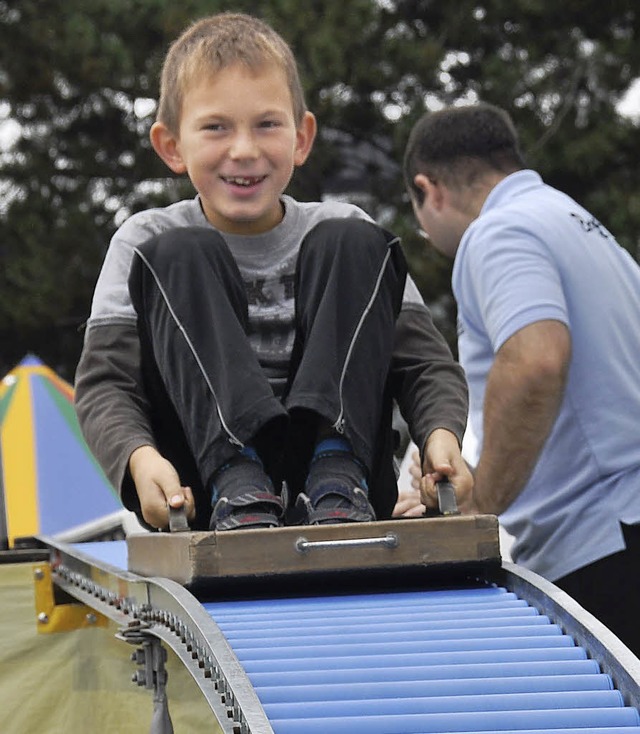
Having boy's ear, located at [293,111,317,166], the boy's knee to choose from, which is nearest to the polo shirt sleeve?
boy's ear, located at [293,111,317,166]

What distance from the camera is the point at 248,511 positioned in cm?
231

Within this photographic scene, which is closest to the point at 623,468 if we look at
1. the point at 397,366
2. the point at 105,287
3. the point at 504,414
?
the point at 504,414

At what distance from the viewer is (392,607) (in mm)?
2170

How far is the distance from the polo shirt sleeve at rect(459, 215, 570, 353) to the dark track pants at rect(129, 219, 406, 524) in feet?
2.51

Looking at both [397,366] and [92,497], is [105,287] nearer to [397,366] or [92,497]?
[397,366]

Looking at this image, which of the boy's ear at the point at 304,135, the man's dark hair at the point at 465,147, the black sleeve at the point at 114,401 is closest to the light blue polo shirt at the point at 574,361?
the man's dark hair at the point at 465,147

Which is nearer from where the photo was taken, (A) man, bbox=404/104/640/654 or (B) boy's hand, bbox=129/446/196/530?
(B) boy's hand, bbox=129/446/196/530

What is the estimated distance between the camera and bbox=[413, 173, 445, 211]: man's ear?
4.14 metres

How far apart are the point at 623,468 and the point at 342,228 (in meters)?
1.11

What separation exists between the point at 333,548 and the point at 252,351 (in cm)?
43

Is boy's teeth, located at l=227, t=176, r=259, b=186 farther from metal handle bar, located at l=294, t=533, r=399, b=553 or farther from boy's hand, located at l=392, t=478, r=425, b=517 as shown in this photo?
metal handle bar, located at l=294, t=533, r=399, b=553

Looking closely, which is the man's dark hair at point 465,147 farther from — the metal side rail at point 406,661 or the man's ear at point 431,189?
the metal side rail at point 406,661

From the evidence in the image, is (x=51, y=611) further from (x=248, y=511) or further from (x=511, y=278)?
(x=511, y=278)

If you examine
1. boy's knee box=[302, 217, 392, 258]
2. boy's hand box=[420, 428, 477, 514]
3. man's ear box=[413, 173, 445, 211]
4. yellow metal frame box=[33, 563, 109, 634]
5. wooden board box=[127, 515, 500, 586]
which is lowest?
wooden board box=[127, 515, 500, 586]
